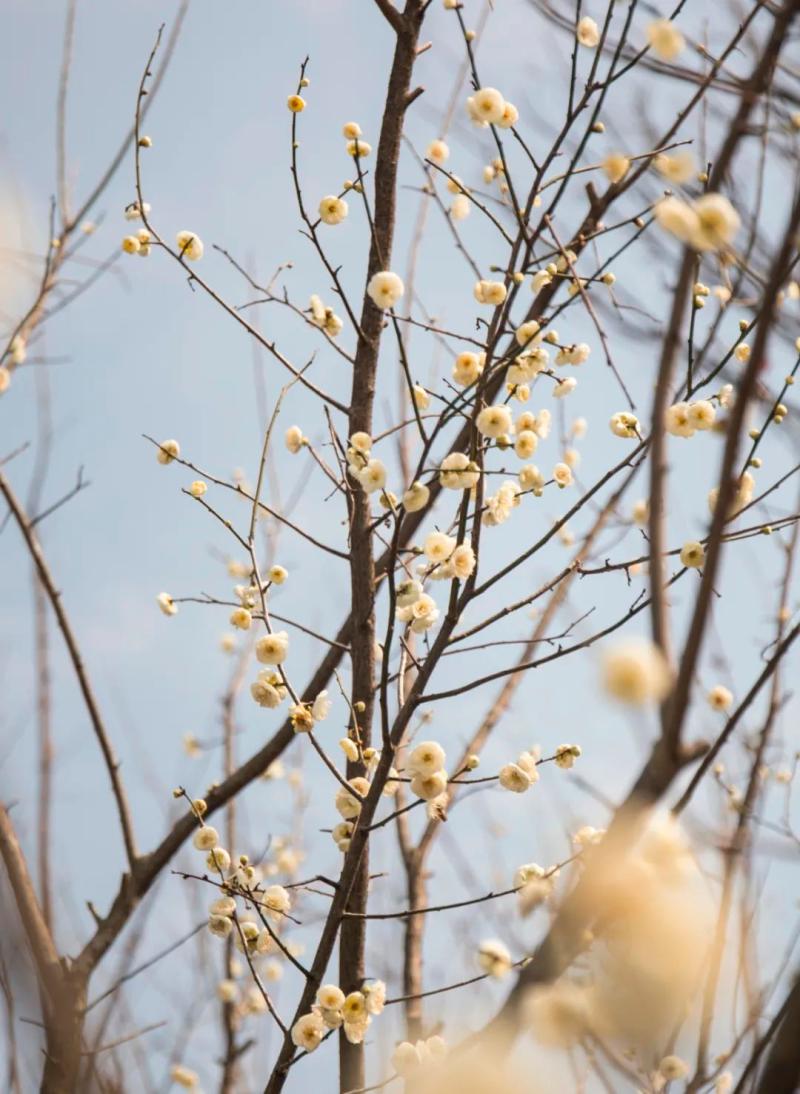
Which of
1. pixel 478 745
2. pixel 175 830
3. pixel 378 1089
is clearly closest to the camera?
pixel 378 1089

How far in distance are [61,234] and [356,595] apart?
194cm

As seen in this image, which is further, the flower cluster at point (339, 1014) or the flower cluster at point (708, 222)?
the flower cluster at point (339, 1014)

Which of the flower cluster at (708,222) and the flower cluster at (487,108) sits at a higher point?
the flower cluster at (487,108)

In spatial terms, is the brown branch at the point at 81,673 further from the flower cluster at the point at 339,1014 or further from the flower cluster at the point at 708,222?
the flower cluster at the point at 708,222

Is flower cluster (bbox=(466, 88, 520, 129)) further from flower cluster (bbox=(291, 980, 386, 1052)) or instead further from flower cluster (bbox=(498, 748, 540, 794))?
→ flower cluster (bbox=(291, 980, 386, 1052))

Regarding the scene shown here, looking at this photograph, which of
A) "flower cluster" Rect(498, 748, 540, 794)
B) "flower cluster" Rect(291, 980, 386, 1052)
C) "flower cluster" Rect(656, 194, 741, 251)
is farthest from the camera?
"flower cluster" Rect(498, 748, 540, 794)

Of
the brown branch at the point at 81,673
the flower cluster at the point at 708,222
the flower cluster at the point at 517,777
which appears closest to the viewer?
the flower cluster at the point at 708,222

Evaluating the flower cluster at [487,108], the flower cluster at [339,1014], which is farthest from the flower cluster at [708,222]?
the flower cluster at [339,1014]

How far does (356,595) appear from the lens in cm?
205

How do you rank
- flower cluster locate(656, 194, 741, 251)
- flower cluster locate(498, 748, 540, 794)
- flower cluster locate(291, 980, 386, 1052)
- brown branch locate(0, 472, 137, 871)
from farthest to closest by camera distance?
brown branch locate(0, 472, 137, 871), flower cluster locate(498, 748, 540, 794), flower cluster locate(291, 980, 386, 1052), flower cluster locate(656, 194, 741, 251)

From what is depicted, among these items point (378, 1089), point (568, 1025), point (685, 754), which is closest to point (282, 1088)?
point (378, 1089)

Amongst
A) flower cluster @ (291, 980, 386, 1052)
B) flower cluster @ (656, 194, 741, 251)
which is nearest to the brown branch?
flower cluster @ (291, 980, 386, 1052)

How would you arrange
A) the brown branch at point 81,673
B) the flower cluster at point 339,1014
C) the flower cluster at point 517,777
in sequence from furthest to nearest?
1. the brown branch at point 81,673
2. the flower cluster at point 517,777
3. the flower cluster at point 339,1014

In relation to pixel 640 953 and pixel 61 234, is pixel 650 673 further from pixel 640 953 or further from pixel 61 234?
pixel 61 234
